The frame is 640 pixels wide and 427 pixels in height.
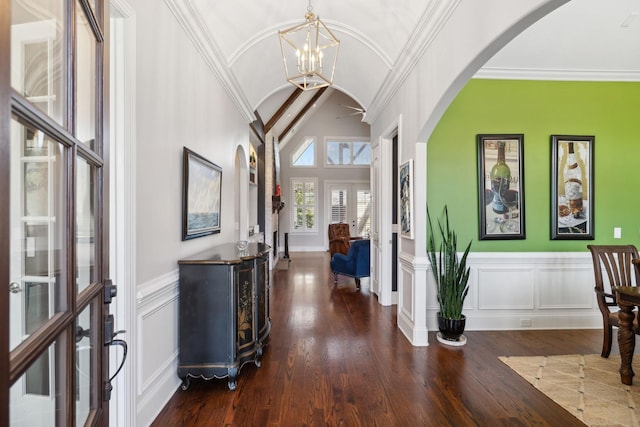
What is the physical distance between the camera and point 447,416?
212 centimetres

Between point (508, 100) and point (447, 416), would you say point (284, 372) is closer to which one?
point (447, 416)

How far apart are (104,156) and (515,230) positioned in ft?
13.0

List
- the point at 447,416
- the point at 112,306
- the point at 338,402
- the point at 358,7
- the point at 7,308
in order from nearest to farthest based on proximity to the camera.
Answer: the point at 7,308 → the point at 112,306 → the point at 447,416 → the point at 338,402 → the point at 358,7

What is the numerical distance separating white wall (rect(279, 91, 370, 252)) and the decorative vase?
774cm

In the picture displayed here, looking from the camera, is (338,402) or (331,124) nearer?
(338,402)

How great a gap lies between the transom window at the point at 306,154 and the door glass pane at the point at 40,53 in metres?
10.3

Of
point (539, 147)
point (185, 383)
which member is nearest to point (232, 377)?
point (185, 383)

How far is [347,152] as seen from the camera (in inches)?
439

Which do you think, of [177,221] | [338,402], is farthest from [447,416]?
[177,221]

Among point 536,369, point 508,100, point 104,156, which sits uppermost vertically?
point 508,100

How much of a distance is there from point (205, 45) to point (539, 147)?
3616 mm

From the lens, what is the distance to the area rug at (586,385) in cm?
212

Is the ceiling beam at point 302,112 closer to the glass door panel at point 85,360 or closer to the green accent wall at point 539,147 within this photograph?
the green accent wall at point 539,147

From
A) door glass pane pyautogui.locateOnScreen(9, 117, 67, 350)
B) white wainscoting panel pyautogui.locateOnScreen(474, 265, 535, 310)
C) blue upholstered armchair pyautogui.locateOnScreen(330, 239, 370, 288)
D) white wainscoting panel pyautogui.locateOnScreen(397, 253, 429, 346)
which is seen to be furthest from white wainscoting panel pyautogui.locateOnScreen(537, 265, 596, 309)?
door glass pane pyautogui.locateOnScreen(9, 117, 67, 350)
